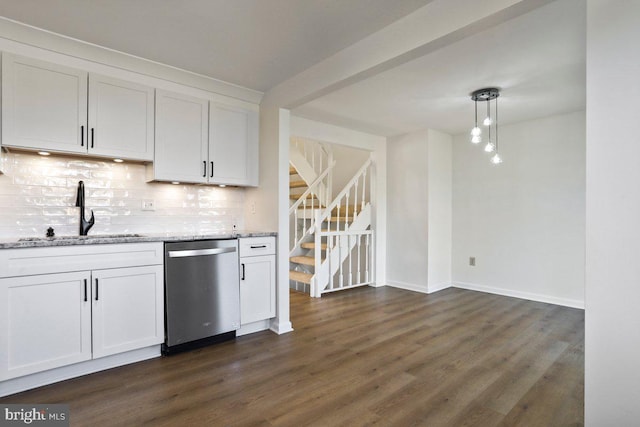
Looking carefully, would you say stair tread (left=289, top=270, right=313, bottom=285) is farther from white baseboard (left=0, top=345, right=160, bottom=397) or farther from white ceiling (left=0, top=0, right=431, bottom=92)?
white ceiling (left=0, top=0, right=431, bottom=92)

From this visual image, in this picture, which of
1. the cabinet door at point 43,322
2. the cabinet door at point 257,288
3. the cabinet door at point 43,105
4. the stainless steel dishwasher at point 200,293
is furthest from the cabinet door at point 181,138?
the cabinet door at point 43,322

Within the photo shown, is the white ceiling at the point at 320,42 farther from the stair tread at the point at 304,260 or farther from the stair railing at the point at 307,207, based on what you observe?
the stair tread at the point at 304,260

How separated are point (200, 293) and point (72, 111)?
5.48 ft

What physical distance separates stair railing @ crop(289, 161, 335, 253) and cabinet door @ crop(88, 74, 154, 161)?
261 centimetres

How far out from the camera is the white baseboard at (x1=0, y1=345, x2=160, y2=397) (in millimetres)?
2068

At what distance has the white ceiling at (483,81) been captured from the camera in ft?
7.27

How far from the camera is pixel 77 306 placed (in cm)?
223

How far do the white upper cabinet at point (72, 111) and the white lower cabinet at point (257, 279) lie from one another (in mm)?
1173

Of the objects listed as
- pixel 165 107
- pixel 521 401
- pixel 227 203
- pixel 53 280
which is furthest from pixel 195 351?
pixel 521 401

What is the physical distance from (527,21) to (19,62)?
3364 mm

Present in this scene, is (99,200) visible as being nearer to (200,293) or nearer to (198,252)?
(198,252)

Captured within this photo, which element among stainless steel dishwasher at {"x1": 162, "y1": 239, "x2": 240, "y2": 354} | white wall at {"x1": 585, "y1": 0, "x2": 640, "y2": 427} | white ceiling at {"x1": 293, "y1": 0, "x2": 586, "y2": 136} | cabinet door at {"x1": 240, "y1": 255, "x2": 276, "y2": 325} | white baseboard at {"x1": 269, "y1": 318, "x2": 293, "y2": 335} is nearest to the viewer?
white wall at {"x1": 585, "y1": 0, "x2": 640, "y2": 427}

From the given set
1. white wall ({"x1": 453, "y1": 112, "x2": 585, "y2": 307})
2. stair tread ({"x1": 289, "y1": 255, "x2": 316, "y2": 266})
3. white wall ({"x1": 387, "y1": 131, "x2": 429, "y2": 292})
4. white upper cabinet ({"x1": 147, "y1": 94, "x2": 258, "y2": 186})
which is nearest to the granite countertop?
white upper cabinet ({"x1": 147, "y1": 94, "x2": 258, "y2": 186})

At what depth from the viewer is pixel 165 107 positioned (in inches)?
113
